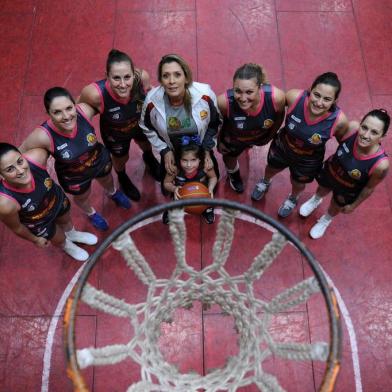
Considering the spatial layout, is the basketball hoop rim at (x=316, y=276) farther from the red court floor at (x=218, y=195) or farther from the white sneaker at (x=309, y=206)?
the white sneaker at (x=309, y=206)

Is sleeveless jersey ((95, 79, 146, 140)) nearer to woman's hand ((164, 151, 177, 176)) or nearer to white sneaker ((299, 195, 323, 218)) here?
woman's hand ((164, 151, 177, 176))

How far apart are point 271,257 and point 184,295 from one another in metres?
0.64

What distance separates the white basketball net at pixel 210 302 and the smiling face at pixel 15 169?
0.71 m

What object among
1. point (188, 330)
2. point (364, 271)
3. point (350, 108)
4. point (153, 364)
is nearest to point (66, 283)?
point (188, 330)

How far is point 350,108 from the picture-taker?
12.4 ft

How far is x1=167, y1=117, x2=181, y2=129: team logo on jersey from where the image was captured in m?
2.53

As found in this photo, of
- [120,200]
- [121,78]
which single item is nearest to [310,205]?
[120,200]

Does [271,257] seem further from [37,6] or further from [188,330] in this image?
[37,6]

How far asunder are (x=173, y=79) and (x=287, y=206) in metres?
1.43

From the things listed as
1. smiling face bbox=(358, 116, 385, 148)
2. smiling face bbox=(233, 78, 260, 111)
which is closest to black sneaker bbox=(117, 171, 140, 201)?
smiling face bbox=(233, 78, 260, 111)

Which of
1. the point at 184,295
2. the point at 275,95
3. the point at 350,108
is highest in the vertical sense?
the point at 350,108

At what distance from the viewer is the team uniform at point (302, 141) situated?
2434 millimetres

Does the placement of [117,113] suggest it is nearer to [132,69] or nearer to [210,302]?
[132,69]

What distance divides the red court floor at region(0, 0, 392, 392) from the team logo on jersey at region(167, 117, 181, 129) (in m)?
0.98
